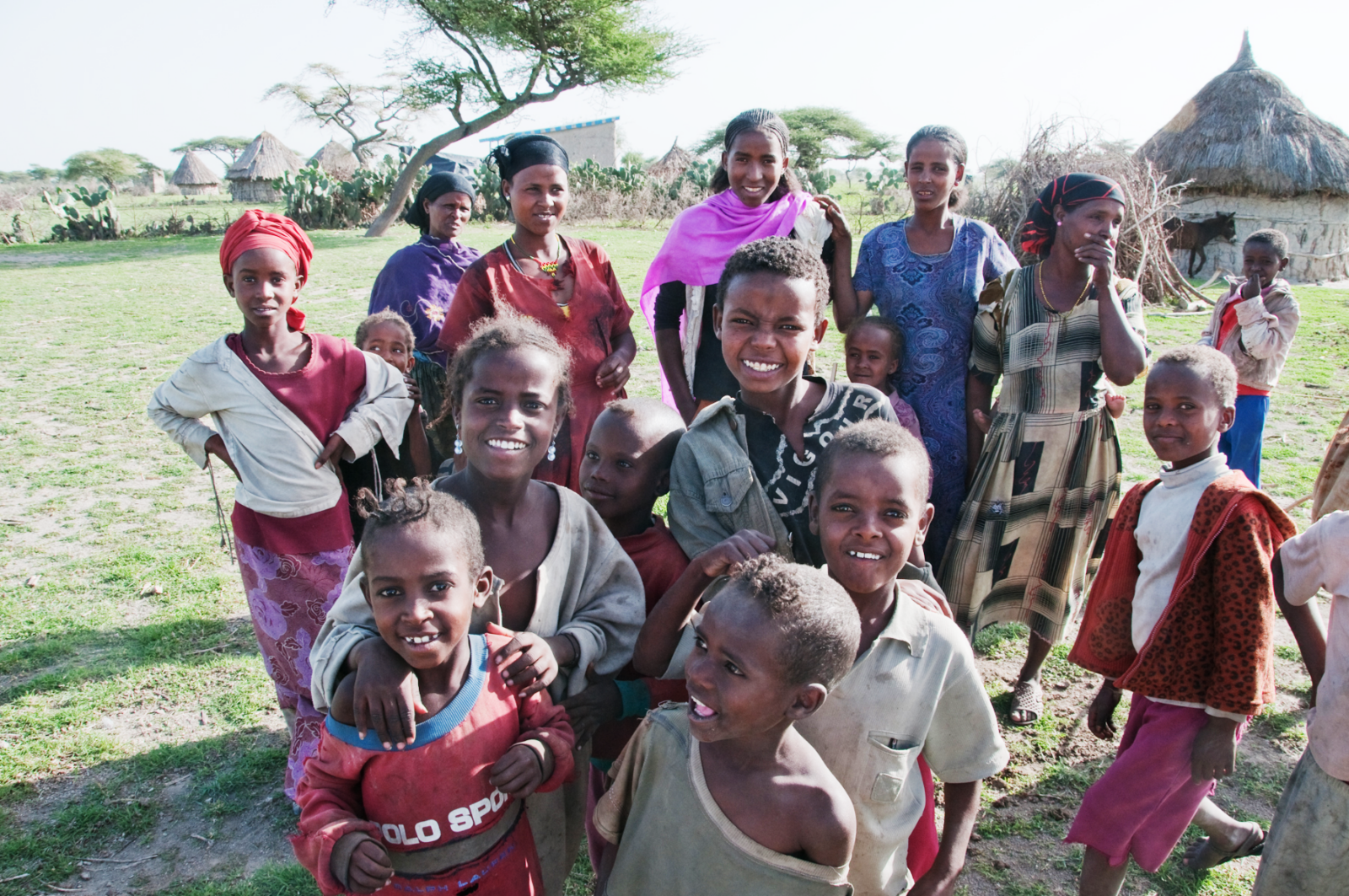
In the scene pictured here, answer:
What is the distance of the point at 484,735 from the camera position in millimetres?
1633

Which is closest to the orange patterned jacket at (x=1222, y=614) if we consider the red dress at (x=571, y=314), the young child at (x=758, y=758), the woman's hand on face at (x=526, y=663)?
the young child at (x=758, y=758)

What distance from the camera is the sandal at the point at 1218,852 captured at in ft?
7.60

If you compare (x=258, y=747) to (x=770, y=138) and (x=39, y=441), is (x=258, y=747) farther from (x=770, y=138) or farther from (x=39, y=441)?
(x=39, y=441)

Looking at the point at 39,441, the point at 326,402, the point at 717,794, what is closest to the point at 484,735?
the point at 717,794

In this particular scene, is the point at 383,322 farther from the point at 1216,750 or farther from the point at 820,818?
the point at 1216,750

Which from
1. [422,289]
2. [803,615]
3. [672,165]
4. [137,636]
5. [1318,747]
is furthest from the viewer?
[672,165]

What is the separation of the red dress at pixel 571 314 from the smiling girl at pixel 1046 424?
54.3 inches

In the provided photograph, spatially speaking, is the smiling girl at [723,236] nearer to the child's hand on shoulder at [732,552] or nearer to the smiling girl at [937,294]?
the smiling girl at [937,294]

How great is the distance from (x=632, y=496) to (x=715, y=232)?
1455mm

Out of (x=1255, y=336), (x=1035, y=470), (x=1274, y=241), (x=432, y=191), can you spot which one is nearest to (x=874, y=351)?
(x=1035, y=470)

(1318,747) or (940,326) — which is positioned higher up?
(940,326)

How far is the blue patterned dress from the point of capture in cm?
303

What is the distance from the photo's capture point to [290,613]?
8.69ft

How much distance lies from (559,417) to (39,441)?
593 cm
